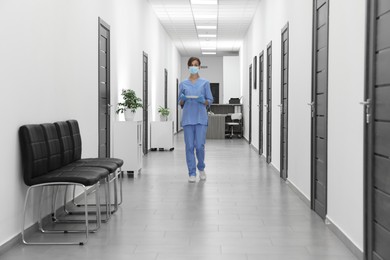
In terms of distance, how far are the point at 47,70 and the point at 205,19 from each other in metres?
9.15

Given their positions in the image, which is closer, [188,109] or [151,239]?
[151,239]

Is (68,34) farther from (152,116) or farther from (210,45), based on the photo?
(210,45)

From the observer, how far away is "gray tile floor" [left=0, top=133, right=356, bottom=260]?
11.6ft

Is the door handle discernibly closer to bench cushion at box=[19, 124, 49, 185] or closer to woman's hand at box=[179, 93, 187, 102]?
bench cushion at box=[19, 124, 49, 185]

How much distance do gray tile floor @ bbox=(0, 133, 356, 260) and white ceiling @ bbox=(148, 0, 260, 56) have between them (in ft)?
17.4

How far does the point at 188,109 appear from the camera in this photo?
7.07 metres

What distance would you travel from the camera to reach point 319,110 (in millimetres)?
4930

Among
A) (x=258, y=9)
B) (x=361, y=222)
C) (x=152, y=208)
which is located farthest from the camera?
(x=258, y=9)

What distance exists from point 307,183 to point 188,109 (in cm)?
215

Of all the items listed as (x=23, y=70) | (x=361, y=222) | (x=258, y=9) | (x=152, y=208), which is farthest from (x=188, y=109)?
(x=258, y=9)

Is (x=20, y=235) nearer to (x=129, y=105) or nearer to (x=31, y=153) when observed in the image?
(x=31, y=153)

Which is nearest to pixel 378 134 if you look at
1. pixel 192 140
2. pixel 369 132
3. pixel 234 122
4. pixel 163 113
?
pixel 369 132

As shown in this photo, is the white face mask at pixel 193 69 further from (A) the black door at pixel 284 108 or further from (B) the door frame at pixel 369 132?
(B) the door frame at pixel 369 132

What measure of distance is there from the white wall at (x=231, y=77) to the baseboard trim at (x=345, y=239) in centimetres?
1521
